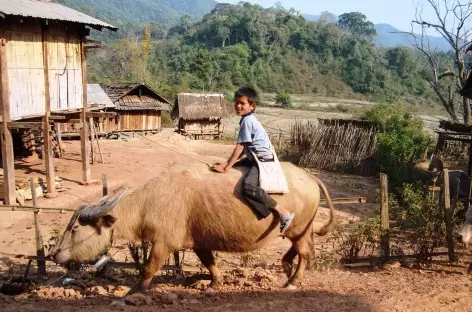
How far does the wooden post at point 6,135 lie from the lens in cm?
1135

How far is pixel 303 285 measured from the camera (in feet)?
19.4

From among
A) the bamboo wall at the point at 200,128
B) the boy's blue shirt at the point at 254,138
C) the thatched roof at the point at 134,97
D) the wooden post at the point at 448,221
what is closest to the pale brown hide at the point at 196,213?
the boy's blue shirt at the point at 254,138

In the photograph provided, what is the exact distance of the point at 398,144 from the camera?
56.5 ft

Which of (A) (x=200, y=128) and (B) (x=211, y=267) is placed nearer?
(B) (x=211, y=267)

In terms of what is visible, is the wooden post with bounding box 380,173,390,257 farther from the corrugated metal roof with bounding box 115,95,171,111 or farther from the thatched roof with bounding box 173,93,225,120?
the thatched roof with bounding box 173,93,225,120

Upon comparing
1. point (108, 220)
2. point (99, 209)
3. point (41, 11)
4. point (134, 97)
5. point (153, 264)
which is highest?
point (41, 11)

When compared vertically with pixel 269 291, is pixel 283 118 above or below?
above

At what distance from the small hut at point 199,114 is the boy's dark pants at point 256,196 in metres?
25.2

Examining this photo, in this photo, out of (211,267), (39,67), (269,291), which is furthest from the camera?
(39,67)

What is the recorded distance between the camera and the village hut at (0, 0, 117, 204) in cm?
1160

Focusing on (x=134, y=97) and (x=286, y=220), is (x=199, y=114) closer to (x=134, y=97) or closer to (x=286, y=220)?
(x=134, y=97)

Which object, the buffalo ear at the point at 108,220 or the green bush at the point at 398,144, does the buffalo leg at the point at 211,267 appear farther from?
the green bush at the point at 398,144

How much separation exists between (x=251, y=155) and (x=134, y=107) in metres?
23.4

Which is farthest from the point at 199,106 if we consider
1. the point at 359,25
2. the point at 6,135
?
the point at 359,25
